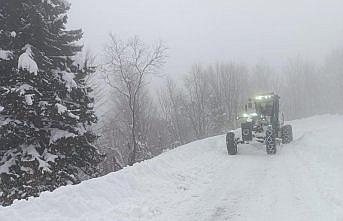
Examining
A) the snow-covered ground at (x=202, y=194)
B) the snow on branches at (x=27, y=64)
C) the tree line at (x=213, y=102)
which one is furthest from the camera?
the tree line at (x=213, y=102)

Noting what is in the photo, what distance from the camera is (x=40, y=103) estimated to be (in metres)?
14.2

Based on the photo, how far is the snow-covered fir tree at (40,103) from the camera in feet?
44.5

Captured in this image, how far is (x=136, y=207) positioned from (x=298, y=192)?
4.17 m

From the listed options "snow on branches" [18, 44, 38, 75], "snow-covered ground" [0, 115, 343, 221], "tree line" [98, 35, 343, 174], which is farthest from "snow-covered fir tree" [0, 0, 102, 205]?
"tree line" [98, 35, 343, 174]

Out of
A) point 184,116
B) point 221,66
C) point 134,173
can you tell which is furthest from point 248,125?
point 221,66

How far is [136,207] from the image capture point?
952cm

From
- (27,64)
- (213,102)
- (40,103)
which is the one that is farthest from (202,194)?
(213,102)

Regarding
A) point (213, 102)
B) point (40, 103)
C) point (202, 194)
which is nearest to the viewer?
point (202, 194)

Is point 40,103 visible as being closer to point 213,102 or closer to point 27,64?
point 27,64

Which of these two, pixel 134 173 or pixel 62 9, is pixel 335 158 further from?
pixel 62 9

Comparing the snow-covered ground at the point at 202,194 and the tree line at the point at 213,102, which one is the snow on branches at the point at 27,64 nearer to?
the snow-covered ground at the point at 202,194

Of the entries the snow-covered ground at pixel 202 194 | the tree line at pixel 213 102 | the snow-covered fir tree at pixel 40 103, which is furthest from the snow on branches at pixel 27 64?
the tree line at pixel 213 102

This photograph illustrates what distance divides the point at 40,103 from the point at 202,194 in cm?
664

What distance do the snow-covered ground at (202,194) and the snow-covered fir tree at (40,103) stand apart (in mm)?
3067
